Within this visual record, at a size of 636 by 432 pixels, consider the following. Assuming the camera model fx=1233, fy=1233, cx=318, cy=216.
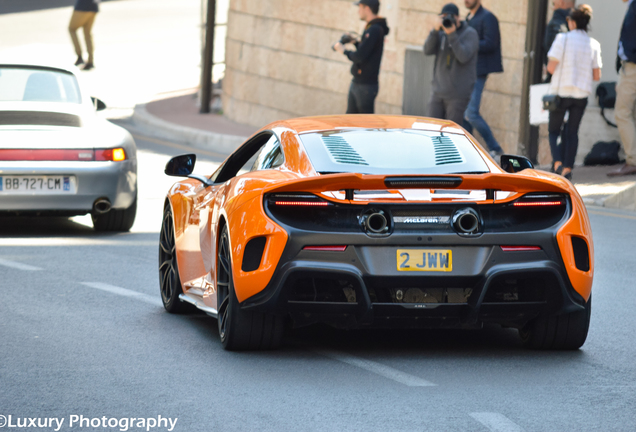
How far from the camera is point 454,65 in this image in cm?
1452

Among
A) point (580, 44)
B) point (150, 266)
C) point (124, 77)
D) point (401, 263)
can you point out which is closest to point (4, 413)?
point (401, 263)

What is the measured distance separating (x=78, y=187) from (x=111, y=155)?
41cm

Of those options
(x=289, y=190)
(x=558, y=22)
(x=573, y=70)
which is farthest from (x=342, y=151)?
(x=558, y=22)

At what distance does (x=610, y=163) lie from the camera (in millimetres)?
15359

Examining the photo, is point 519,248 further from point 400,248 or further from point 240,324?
point 240,324

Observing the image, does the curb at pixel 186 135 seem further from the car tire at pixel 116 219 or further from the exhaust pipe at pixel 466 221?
the exhaust pipe at pixel 466 221

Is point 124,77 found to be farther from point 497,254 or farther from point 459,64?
point 497,254

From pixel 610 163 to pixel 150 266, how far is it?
7899 millimetres

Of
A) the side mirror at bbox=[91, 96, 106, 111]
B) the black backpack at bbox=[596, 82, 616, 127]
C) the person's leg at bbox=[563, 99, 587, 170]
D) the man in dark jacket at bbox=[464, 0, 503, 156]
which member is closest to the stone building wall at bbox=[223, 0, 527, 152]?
the man in dark jacket at bbox=[464, 0, 503, 156]

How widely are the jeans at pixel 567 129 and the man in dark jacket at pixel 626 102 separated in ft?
2.34

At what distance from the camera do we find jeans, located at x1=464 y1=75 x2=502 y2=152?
15609 millimetres

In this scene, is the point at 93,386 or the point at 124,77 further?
the point at 124,77

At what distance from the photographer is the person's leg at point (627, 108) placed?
14273 millimetres

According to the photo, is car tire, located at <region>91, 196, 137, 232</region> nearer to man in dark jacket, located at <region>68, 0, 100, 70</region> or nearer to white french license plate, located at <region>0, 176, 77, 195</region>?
white french license plate, located at <region>0, 176, 77, 195</region>
